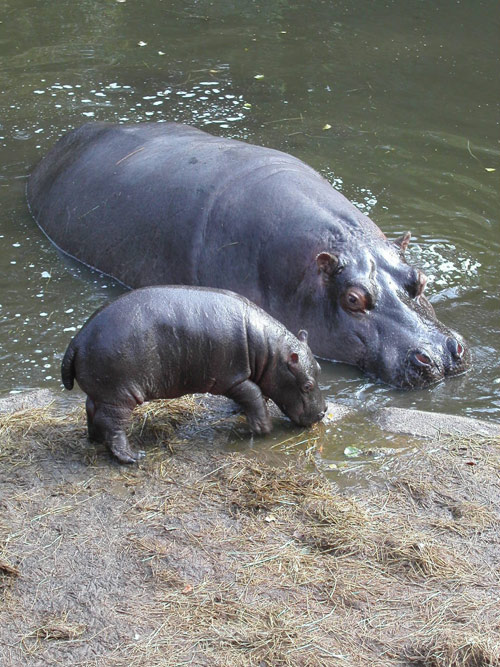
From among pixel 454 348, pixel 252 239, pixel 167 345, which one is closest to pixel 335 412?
pixel 454 348

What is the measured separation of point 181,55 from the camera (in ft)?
Answer: 41.4

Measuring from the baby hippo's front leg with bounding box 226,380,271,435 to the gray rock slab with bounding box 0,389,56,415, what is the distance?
1.24m

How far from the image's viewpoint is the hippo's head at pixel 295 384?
5.14m

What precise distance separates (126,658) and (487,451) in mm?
2470

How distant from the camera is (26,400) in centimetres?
561

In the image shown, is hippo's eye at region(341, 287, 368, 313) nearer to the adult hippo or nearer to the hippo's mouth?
the adult hippo

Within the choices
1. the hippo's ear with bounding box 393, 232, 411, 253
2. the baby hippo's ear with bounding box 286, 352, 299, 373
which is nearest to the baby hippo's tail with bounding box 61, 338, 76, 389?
the baby hippo's ear with bounding box 286, 352, 299, 373

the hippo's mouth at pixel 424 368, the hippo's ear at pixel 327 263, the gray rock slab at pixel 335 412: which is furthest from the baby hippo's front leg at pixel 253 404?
the hippo's ear at pixel 327 263

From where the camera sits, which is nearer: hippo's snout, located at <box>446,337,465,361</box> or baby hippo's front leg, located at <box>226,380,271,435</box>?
baby hippo's front leg, located at <box>226,380,271,435</box>

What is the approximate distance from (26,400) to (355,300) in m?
2.23

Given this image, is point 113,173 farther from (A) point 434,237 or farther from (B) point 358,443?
(B) point 358,443

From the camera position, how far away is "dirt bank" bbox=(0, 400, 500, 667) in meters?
3.62

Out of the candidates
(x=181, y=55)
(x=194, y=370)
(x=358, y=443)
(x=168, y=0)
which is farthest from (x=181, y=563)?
(x=168, y=0)

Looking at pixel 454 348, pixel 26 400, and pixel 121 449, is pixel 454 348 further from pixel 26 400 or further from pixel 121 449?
pixel 26 400
